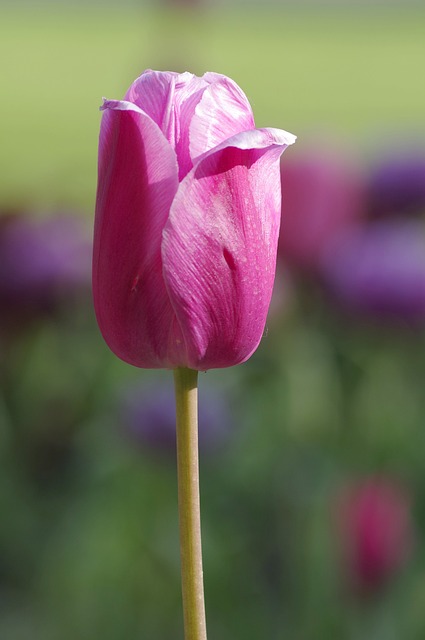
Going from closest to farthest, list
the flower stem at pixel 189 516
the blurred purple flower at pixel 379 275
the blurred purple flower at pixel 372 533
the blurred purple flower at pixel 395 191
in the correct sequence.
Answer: the flower stem at pixel 189 516, the blurred purple flower at pixel 372 533, the blurred purple flower at pixel 379 275, the blurred purple flower at pixel 395 191

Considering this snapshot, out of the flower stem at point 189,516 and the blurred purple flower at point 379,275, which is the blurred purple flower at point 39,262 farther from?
the flower stem at point 189,516

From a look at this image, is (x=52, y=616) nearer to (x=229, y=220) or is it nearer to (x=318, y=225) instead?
(x=318, y=225)

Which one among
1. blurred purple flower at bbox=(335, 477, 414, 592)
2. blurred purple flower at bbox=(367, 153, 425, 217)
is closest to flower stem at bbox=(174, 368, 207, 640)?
blurred purple flower at bbox=(335, 477, 414, 592)

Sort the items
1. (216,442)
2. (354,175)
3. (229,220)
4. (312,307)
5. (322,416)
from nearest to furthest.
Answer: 1. (229,220)
2. (216,442)
3. (354,175)
4. (312,307)
5. (322,416)

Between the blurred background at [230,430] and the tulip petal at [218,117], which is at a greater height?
the tulip petal at [218,117]

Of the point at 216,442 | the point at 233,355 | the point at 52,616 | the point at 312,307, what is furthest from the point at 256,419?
the point at 233,355

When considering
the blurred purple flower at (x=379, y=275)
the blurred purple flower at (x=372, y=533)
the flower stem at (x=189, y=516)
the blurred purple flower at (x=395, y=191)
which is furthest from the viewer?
the blurred purple flower at (x=395, y=191)

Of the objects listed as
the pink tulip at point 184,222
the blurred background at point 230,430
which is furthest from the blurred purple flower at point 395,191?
the pink tulip at point 184,222
